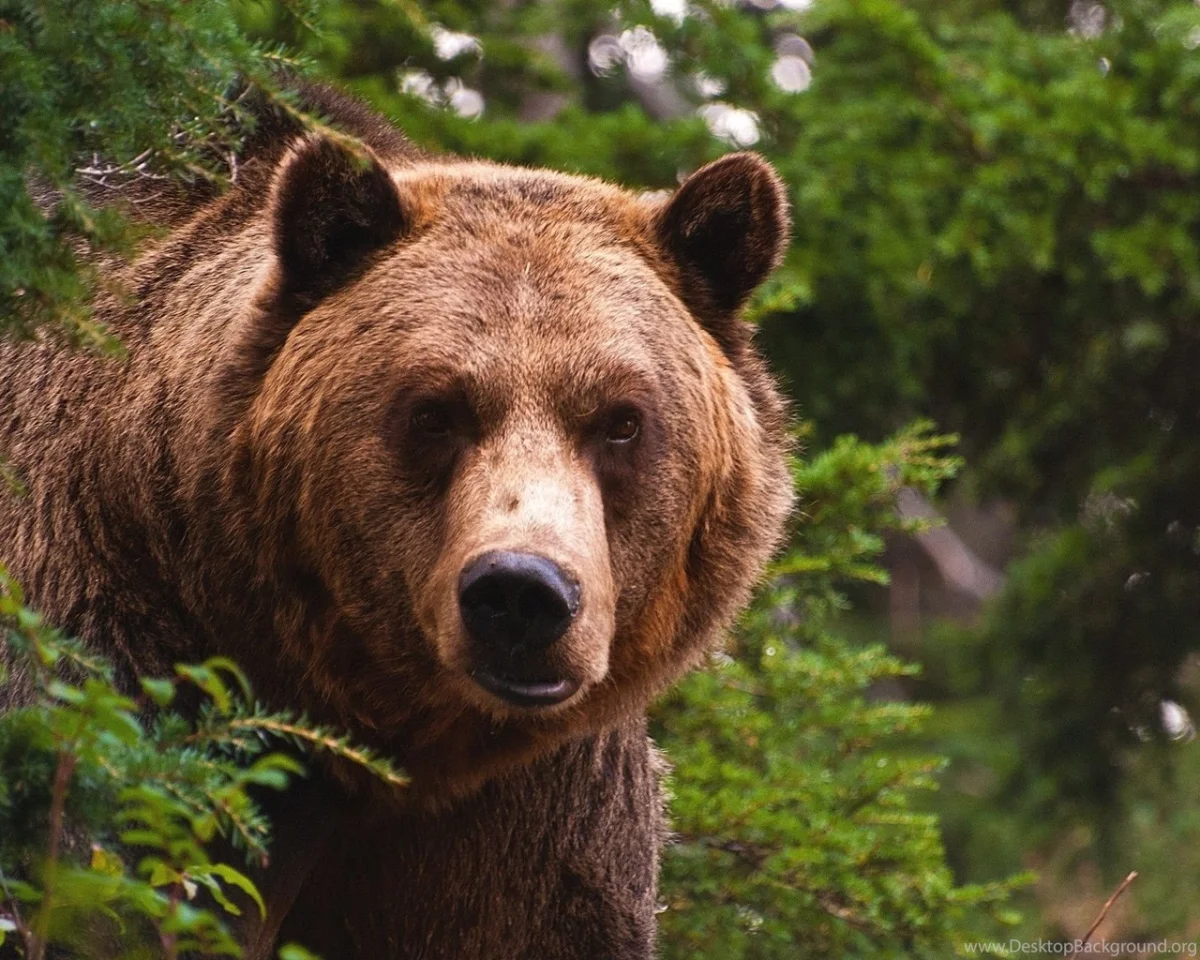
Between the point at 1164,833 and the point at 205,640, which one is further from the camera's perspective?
the point at 1164,833

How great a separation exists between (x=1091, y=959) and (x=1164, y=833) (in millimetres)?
2901

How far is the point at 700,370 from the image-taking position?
15.3 feet

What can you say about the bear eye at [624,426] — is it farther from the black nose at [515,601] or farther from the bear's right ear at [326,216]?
the bear's right ear at [326,216]

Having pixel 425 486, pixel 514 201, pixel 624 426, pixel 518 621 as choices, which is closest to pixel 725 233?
pixel 514 201

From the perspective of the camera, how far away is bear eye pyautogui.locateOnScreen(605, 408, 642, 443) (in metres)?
4.32

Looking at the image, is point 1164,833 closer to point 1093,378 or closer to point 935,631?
point 935,631

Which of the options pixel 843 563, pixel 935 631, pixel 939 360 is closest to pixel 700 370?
pixel 843 563

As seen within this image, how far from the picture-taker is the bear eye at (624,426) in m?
4.32

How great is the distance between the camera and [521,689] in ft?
13.2

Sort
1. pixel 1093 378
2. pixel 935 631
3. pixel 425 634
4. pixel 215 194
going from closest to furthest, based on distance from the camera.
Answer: pixel 425 634, pixel 215 194, pixel 1093 378, pixel 935 631

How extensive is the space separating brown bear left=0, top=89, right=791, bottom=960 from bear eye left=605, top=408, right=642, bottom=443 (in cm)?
1

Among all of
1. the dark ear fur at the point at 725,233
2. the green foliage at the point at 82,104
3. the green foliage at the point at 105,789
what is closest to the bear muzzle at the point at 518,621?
the green foliage at the point at 105,789

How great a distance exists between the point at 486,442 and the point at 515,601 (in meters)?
0.47

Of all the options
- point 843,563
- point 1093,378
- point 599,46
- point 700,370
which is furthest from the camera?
point 599,46
